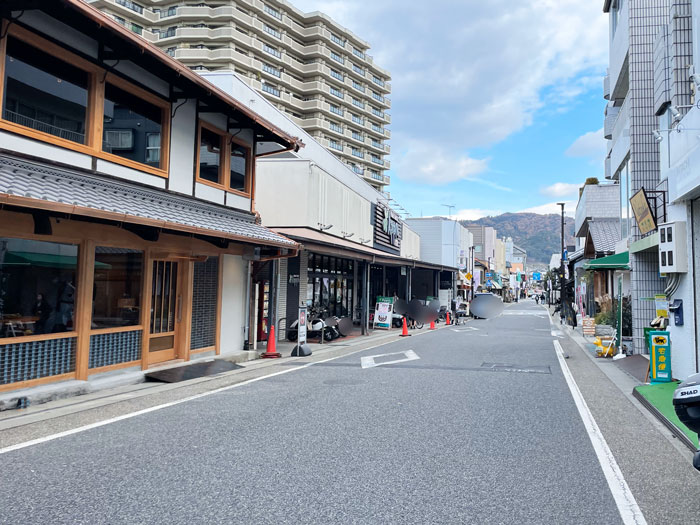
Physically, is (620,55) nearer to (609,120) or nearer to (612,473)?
(609,120)

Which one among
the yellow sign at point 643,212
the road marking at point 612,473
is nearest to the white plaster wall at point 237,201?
the road marking at point 612,473

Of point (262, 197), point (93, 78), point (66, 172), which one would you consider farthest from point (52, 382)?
point (262, 197)

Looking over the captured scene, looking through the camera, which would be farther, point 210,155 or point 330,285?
point 330,285

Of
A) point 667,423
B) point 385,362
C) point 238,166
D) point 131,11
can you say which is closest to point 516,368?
point 385,362

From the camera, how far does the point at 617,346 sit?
16.3 meters

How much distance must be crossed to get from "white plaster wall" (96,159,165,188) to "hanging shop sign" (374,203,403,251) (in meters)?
21.2

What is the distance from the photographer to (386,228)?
34125 millimetres

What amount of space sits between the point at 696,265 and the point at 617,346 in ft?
23.6

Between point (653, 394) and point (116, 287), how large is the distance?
9870mm

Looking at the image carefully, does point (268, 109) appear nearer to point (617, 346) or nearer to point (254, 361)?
point (254, 361)

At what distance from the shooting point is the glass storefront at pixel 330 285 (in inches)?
864

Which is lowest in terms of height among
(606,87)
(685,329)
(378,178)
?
(685,329)

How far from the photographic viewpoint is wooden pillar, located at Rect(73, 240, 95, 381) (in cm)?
878

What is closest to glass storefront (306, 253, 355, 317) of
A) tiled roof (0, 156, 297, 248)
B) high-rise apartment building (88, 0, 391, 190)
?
tiled roof (0, 156, 297, 248)
